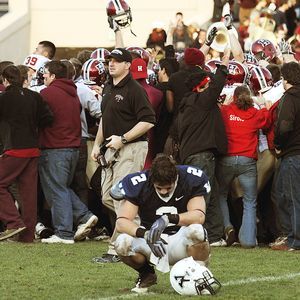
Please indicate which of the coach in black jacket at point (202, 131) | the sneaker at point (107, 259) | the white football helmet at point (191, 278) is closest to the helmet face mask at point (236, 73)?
the coach in black jacket at point (202, 131)

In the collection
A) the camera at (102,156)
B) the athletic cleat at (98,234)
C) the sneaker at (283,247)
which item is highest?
the camera at (102,156)

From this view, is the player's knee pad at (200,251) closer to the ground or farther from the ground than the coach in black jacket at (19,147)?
farther from the ground

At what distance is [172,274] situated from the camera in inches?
372

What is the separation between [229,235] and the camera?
13.2 metres

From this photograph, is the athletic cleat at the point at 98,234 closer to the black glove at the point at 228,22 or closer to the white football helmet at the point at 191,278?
the black glove at the point at 228,22

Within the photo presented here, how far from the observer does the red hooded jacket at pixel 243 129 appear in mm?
13195

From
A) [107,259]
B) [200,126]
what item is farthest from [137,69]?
[107,259]

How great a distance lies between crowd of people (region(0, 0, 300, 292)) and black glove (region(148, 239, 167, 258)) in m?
2.60

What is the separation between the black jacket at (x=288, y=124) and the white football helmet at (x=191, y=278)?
348cm

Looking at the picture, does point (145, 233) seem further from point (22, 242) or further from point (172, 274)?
point (22, 242)

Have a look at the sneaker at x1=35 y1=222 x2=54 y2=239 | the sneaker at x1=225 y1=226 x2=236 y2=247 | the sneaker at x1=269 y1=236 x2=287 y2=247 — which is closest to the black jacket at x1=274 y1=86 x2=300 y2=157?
the sneaker at x1=269 y1=236 x2=287 y2=247

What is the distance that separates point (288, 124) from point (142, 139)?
5.23 ft

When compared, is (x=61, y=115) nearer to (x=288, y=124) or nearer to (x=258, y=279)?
(x=288, y=124)

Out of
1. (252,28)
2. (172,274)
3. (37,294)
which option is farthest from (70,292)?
(252,28)
